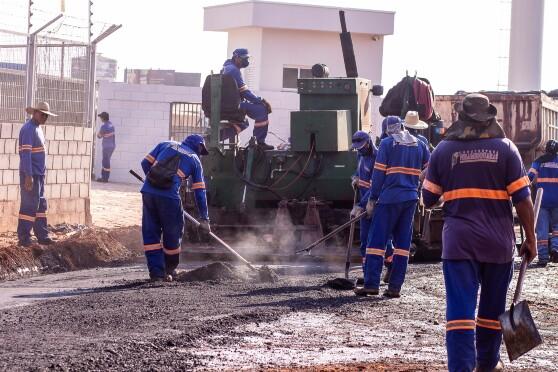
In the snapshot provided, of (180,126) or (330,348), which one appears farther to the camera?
(180,126)

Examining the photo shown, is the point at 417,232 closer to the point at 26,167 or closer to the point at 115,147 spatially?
the point at 26,167

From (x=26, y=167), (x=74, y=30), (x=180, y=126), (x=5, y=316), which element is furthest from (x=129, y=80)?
(x=5, y=316)

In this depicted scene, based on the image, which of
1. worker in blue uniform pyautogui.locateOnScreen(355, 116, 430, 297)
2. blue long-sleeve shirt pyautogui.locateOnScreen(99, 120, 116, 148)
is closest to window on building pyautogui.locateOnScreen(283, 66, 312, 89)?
blue long-sleeve shirt pyautogui.locateOnScreen(99, 120, 116, 148)

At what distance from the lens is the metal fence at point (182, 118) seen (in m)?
31.4

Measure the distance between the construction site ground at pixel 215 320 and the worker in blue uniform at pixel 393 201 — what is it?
1.00 ft

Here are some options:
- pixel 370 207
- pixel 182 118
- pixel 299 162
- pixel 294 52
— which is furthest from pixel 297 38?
pixel 370 207

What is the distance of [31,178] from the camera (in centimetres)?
1539

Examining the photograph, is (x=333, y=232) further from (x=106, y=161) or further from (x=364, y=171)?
(x=106, y=161)

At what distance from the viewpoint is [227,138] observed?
17438 millimetres

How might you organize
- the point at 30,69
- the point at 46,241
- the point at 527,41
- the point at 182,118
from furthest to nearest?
the point at 527,41 → the point at 182,118 → the point at 30,69 → the point at 46,241

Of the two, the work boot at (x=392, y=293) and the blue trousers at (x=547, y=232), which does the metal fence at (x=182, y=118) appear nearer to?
the blue trousers at (x=547, y=232)

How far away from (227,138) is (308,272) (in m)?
3.35

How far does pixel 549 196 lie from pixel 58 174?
758 centimetres

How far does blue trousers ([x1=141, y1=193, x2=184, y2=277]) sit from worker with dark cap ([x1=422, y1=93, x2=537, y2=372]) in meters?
5.55
